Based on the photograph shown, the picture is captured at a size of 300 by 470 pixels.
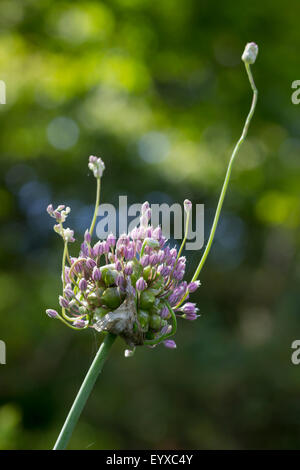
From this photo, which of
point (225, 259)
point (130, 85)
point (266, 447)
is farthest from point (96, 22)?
point (266, 447)

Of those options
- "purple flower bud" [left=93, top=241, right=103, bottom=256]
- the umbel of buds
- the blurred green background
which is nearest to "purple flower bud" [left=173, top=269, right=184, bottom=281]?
the umbel of buds

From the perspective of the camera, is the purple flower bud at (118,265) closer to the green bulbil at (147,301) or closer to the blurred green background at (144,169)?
the green bulbil at (147,301)

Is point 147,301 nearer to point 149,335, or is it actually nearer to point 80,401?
point 149,335

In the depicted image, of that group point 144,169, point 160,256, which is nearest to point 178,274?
point 160,256

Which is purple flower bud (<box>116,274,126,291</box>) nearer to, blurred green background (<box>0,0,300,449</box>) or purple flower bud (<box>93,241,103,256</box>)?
purple flower bud (<box>93,241,103,256</box>)

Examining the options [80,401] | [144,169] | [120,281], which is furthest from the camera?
[144,169]

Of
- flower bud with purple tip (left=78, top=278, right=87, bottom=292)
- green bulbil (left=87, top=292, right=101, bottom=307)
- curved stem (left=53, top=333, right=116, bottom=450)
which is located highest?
flower bud with purple tip (left=78, top=278, right=87, bottom=292)
